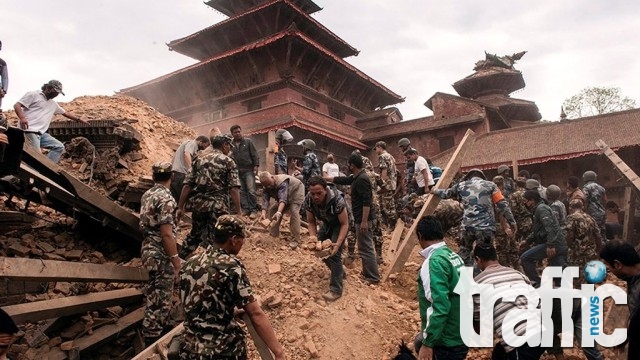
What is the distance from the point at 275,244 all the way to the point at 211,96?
1652cm

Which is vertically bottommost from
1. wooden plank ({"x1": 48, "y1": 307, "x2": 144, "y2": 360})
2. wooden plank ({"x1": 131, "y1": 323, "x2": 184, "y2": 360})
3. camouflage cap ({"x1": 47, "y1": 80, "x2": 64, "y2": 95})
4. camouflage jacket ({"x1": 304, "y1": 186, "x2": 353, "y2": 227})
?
wooden plank ({"x1": 48, "y1": 307, "x2": 144, "y2": 360})

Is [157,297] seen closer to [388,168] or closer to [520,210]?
[388,168]

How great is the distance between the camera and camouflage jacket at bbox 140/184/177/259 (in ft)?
14.4

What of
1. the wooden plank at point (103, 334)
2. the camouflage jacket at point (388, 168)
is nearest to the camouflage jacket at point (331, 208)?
the wooden plank at point (103, 334)

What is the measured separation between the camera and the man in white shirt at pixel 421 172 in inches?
320

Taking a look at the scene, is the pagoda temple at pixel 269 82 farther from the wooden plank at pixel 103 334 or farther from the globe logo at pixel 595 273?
the globe logo at pixel 595 273

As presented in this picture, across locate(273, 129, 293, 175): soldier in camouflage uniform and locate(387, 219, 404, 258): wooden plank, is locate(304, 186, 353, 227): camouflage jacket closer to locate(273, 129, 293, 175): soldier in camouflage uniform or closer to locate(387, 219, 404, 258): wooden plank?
locate(387, 219, 404, 258): wooden plank

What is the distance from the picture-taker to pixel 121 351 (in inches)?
203

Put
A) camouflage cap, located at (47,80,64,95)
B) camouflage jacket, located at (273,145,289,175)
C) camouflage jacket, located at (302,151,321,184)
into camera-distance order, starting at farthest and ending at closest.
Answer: camouflage jacket, located at (273,145,289,175), camouflage jacket, located at (302,151,321,184), camouflage cap, located at (47,80,64,95)

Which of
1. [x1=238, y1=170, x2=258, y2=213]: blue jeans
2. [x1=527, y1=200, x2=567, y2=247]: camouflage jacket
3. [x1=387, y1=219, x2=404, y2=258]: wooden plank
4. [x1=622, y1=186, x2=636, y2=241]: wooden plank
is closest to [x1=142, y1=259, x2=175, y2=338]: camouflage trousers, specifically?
[x1=238, y1=170, x2=258, y2=213]: blue jeans

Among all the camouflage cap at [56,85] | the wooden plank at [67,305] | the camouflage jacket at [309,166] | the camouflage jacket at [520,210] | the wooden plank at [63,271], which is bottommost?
the wooden plank at [67,305]

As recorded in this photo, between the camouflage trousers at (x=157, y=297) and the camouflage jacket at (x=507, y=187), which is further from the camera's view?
the camouflage jacket at (x=507, y=187)

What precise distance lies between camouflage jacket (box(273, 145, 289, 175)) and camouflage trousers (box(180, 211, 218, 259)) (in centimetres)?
411

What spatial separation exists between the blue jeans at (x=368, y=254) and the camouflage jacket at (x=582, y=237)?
11.1ft
